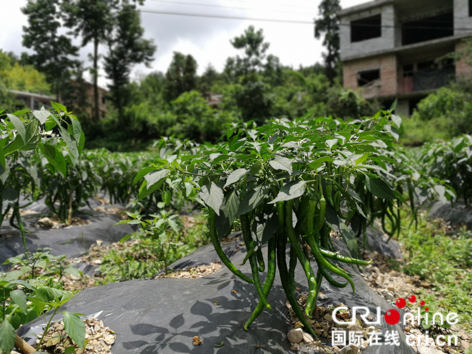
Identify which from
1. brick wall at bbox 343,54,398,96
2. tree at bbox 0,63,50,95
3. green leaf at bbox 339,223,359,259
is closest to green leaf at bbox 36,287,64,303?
green leaf at bbox 339,223,359,259

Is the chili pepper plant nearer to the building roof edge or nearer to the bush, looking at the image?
the bush

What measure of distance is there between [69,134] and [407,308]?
2378 mm

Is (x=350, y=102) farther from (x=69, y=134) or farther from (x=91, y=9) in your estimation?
(x=91, y=9)

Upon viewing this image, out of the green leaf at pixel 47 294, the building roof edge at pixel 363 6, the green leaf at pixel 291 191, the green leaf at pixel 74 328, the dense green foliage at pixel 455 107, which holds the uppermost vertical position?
the building roof edge at pixel 363 6

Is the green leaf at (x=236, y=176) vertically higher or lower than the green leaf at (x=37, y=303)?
higher

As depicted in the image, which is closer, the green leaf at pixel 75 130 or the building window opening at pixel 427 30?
the green leaf at pixel 75 130

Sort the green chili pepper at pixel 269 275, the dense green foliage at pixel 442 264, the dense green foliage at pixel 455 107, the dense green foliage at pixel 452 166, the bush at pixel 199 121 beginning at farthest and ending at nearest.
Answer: the bush at pixel 199 121
the dense green foliage at pixel 455 107
the dense green foliage at pixel 452 166
the dense green foliage at pixel 442 264
the green chili pepper at pixel 269 275

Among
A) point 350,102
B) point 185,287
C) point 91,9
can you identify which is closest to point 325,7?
point 350,102

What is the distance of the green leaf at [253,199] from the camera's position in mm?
1184

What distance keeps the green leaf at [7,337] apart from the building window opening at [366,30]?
1980cm

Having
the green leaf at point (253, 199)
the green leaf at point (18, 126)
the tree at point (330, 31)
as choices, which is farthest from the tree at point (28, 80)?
the green leaf at point (253, 199)

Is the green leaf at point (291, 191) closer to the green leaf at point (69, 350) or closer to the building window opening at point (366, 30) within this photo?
the green leaf at point (69, 350)

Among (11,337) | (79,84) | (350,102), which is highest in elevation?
(79,84)

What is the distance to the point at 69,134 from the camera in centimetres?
115
